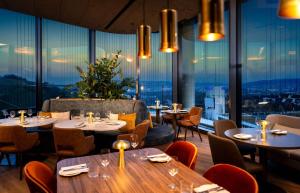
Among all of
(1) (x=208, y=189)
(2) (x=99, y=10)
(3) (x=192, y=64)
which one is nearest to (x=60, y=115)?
(2) (x=99, y=10)

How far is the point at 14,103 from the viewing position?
734cm

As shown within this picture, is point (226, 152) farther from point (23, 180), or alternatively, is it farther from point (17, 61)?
point (17, 61)

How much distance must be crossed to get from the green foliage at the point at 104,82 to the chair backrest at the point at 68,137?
2.51 metres

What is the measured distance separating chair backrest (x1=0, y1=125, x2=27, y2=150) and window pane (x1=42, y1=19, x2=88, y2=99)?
4061mm

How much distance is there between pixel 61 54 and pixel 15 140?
16.7ft

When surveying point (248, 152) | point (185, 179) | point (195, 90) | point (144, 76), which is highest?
point (144, 76)

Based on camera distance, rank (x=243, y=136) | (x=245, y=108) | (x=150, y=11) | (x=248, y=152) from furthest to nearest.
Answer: (x=150, y=11), (x=245, y=108), (x=248, y=152), (x=243, y=136)

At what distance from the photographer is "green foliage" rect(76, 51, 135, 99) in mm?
6203

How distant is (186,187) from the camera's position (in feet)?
5.38

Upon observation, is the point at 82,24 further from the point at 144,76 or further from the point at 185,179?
the point at 185,179

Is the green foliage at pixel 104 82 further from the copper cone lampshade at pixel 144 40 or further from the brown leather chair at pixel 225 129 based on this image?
the copper cone lampshade at pixel 144 40

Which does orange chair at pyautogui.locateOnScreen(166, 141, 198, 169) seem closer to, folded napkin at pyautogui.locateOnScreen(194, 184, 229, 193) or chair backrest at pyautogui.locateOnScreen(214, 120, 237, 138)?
folded napkin at pyautogui.locateOnScreen(194, 184, 229, 193)

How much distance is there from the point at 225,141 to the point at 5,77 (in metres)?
6.89

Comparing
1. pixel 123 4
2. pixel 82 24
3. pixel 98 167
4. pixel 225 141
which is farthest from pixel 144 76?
pixel 98 167
